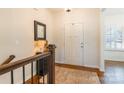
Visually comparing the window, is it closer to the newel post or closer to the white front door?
the white front door

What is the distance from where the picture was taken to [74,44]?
662cm

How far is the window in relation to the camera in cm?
759

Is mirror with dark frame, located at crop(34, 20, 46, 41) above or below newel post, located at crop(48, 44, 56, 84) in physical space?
above

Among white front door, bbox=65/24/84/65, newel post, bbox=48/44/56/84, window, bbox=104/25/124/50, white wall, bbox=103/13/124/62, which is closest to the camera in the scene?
newel post, bbox=48/44/56/84

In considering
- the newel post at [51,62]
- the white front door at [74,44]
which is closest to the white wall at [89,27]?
the white front door at [74,44]

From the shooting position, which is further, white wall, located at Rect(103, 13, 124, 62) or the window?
the window

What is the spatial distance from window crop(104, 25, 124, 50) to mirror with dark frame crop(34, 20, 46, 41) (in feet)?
11.7

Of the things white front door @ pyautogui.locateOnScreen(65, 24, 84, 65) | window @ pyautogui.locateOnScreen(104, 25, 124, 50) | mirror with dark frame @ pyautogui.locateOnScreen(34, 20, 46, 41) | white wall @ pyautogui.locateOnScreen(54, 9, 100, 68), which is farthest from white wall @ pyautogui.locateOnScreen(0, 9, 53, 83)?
window @ pyautogui.locateOnScreen(104, 25, 124, 50)

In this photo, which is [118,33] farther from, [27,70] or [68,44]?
[27,70]

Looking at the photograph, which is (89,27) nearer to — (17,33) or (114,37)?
(114,37)

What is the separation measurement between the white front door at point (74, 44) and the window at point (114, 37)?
196cm

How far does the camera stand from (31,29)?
15.3ft

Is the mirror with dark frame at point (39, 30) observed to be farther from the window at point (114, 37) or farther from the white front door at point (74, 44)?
the window at point (114, 37)

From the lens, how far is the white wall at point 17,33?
3250mm
